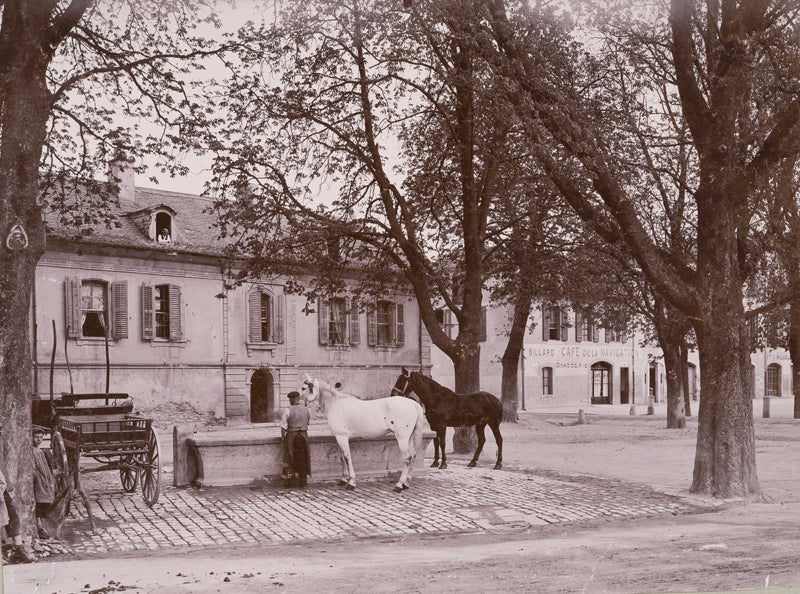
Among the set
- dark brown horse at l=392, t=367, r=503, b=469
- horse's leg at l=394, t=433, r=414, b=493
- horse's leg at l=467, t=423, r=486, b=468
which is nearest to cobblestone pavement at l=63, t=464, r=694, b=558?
horse's leg at l=394, t=433, r=414, b=493

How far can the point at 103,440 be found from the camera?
10086mm

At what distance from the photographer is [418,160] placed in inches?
662

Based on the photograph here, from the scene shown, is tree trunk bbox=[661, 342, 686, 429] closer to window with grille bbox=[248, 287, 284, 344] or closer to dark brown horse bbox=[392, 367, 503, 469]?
window with grille bbox=[248, 287, 284, 344]

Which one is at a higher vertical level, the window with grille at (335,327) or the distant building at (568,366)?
the window with grille at (335,327)

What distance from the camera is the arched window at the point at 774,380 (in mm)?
48000

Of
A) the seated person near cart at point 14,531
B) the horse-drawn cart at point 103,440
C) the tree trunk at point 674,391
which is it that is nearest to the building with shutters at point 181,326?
the tree trunk at point 674,391

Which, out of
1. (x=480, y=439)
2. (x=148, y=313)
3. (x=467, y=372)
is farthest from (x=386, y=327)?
(x=480, y=439)

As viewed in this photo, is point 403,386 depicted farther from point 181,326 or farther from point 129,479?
point 181,326

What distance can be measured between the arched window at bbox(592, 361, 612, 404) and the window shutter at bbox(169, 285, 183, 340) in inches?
860

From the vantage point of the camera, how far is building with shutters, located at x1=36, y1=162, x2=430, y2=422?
21312 mm

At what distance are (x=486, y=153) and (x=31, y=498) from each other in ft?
32.3

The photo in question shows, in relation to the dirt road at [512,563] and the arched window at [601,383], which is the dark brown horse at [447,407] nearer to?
the dirt road at [512,563]

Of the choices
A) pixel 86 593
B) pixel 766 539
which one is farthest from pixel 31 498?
pixel 766 539

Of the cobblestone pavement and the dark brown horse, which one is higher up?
the dark brown horse
